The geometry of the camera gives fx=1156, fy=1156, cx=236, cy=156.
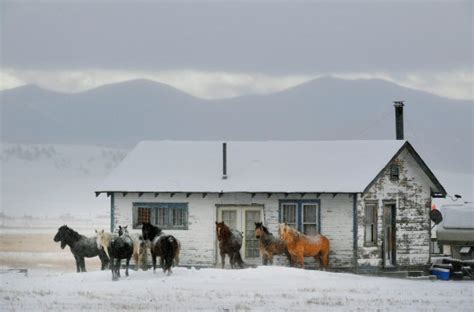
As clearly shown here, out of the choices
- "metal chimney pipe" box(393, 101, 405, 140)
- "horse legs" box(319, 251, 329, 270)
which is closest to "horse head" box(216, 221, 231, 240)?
"horse legs" box(319, 251, 329, 270)

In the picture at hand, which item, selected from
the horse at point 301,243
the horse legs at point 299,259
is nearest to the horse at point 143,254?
the horse at point 301,243

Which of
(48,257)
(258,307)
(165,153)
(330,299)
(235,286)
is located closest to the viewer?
(258,307)

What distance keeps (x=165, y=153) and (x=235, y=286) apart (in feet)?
37.5

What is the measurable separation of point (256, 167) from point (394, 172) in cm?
488

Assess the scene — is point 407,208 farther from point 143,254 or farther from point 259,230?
point 143,254

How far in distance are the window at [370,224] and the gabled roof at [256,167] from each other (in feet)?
3.76

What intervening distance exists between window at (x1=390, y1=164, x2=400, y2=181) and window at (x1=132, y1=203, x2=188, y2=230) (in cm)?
718

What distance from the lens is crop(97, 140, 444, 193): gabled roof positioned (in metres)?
39.2

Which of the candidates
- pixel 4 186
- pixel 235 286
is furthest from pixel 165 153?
pixel 4 186

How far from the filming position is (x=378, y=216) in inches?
1548

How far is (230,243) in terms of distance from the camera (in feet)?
124

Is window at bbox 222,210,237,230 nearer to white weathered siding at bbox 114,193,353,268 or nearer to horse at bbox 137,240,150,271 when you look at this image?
white weathered siding at bbox 114,193,353,268

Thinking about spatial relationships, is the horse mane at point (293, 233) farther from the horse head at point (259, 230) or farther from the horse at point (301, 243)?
the horse head at point (259, 230)

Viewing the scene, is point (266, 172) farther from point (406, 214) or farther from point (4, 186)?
point (4, 186)
